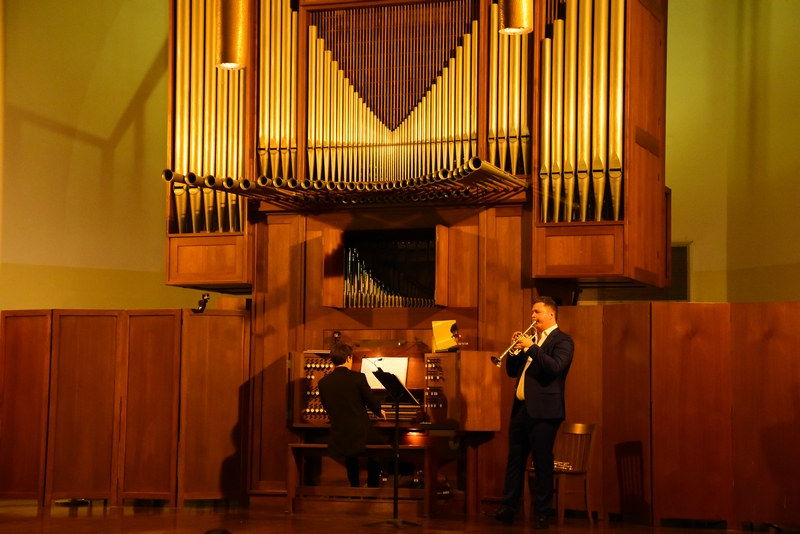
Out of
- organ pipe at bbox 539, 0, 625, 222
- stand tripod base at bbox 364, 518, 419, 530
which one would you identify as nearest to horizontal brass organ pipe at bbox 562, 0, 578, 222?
organ pipe at bbox 539, 0, 625, 222

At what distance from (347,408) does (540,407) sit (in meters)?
1.57

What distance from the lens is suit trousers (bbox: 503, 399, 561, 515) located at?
8.12 m

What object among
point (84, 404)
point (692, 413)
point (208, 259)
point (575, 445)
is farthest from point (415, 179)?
point (84, 404)

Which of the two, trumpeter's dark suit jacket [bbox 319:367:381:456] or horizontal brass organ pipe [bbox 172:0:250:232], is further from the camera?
horizontal brass organ pipe [bbox 172:0:250:232]

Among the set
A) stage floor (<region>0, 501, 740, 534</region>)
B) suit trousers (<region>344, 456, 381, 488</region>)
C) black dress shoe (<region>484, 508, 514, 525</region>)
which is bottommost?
stage floor (<region>0, 501, 740, 534</region>)

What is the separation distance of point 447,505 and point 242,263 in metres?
2.85

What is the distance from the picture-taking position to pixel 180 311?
32.7ft

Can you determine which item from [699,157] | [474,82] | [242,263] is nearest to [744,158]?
[699,157]

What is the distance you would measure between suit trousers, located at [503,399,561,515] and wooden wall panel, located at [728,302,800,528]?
5.33ft

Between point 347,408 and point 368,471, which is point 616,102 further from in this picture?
point 368,471

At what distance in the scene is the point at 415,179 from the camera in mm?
9227

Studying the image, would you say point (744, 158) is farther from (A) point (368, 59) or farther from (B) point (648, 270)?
(A) point (368, 59)

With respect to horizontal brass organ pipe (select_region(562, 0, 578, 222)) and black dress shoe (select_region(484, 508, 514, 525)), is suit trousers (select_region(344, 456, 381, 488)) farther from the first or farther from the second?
horizontal brass organ pipe (select_region(562, 0, 578, 222))

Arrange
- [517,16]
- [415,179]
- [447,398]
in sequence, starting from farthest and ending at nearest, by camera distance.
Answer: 1. [447,398]
2. [415,179]
3. [517,16]
